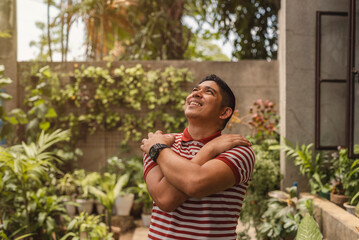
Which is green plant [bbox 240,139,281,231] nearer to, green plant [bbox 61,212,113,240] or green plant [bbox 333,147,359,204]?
green plant [bbox 333,147,359,204]

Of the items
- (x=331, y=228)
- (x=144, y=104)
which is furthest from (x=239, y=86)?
(x=331, y=228)

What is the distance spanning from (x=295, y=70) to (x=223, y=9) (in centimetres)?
318

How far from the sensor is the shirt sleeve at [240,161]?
126 cm

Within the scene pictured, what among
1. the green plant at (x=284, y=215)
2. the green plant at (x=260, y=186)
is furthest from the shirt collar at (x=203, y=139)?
the green plant at (x=260, y=186)

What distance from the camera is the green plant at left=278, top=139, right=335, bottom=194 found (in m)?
3.68

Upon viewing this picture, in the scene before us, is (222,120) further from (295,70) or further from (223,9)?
(223,9)

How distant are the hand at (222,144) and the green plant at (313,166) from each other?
257cm

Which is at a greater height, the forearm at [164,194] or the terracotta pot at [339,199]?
the forearm at [164,194]

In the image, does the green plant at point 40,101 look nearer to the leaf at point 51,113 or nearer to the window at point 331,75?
the leaf at point 51,113

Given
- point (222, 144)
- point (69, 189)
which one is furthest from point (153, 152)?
point (69, 189)

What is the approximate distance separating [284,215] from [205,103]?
89.9 inches

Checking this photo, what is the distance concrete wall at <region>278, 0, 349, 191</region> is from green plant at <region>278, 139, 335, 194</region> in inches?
5.2

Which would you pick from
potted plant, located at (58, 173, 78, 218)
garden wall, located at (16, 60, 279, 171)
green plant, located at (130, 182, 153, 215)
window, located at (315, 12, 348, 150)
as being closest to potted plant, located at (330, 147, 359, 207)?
window, located at (315, 12, 348, 150)

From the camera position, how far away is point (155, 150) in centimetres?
134
